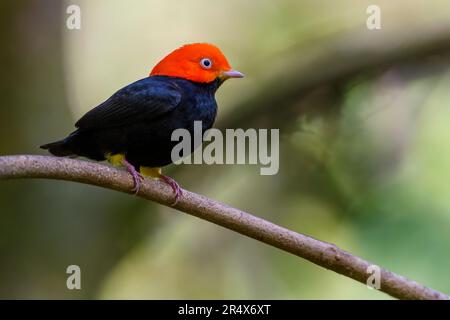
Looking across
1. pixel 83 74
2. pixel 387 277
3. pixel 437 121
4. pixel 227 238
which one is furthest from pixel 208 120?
pixel 437 121

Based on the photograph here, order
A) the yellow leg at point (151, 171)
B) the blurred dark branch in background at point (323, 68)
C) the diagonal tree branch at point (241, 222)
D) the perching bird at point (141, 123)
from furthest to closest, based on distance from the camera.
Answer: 1. the blurred dark branch in background at point (323, 68)
2. the yellow leg at point (151, 171)
3. the perching bird at point (141, 123)
4. the diagonal tree branch at point (241, 222)

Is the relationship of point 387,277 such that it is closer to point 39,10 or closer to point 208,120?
point 208,120

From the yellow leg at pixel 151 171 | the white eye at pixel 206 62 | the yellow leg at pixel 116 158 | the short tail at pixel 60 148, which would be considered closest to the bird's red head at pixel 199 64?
the white eye at pixel 206 62

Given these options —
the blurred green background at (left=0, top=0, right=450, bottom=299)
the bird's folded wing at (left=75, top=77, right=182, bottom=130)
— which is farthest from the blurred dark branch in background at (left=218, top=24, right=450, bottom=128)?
the bird's folded wing at (left=75, top=77, right=182, bottom=130)

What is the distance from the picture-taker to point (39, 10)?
663 centimetres

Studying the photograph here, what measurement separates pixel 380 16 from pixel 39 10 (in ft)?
11.1

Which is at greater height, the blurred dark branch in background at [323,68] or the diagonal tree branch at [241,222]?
the blurred dark branch in background at [323,68]

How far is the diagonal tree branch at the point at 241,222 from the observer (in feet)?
12.4

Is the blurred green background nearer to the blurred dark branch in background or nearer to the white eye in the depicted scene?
the blurred dark branch in background

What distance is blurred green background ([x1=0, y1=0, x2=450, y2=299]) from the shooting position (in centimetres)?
645

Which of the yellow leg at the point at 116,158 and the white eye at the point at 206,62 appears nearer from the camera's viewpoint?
the yellow leg at the point at 116,158

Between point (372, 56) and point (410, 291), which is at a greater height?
point (372, 56)

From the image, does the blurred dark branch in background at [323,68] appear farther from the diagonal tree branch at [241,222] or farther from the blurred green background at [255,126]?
the diagonal tree branch at [241,222]

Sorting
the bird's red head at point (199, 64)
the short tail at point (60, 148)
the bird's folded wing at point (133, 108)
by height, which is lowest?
the short tail at point (60, 148)
